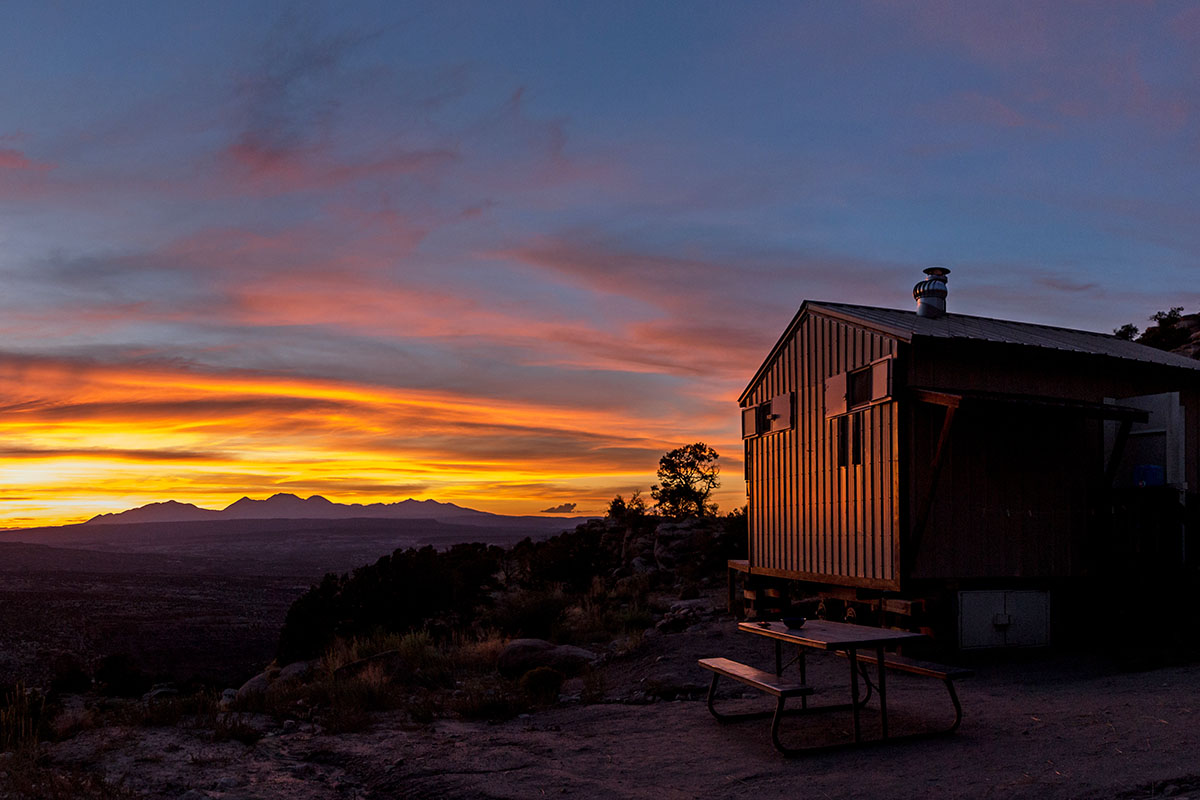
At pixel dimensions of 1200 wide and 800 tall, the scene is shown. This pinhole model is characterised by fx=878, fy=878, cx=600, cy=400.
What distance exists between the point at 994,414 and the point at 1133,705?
4.66 metres

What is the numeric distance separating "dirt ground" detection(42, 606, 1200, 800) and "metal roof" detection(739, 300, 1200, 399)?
453 centimetres

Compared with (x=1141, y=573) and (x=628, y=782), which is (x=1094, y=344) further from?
(x=628, y=782)

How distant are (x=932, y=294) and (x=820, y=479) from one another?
12.4ft

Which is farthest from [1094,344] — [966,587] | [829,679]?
[829,679]

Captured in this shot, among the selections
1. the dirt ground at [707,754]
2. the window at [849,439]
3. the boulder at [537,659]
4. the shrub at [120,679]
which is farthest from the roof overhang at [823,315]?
the shrub at [120,679]

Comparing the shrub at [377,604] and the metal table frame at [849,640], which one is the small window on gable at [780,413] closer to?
the metal table frame at [849,640]

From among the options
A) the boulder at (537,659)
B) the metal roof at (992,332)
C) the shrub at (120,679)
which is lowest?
the shrub at (120,679)

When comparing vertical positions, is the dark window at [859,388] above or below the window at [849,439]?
above

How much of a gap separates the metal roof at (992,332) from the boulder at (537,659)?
20.3ft

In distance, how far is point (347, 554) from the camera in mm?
105938

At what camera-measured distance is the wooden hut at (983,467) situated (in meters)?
11.3

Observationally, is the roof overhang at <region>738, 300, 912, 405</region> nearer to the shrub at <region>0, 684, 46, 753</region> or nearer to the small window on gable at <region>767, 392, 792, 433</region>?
the small window on gable at <region>767, 392, 792, 433</region>

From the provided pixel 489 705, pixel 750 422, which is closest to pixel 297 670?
pixel 489 705

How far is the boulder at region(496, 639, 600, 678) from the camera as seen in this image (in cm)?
1221
